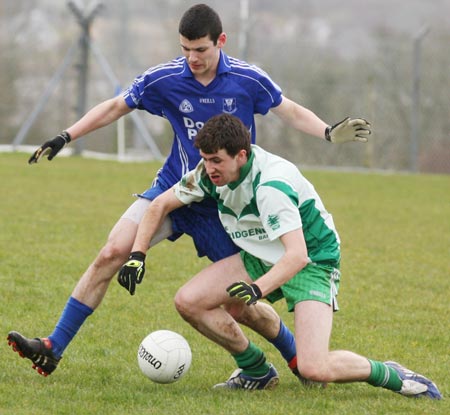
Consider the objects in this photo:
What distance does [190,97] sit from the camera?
19.5ft

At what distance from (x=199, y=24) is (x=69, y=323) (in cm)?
180

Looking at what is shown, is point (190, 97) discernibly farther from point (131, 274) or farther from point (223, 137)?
point (131, 274)

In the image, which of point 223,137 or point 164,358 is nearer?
point 223,137

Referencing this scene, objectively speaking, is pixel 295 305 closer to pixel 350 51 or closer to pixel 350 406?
pixel 350 406

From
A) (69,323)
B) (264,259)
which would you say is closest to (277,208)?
(264,259)

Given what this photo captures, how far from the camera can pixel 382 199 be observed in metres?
14.9

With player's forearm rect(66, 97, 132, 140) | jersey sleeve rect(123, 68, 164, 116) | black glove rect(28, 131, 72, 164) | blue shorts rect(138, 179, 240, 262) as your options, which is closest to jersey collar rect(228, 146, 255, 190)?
blue shorts rect(138, 179, 240, 262)

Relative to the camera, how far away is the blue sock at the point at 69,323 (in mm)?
5719

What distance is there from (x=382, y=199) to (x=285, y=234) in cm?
998

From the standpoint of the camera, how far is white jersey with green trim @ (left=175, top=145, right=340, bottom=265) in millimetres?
5152

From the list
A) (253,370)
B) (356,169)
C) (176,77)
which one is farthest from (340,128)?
(356,169)

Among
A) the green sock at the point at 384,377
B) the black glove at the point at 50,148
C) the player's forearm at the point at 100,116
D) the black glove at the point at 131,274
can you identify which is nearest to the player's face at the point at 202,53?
the player's forearm at the point at 100,116

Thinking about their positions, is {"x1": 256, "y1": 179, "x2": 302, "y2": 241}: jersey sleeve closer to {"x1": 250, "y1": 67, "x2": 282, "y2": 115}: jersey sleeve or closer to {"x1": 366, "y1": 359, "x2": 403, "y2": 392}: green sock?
{"x1": 366, "y1": 359, "x2": 403, "y2": 392}: green sock

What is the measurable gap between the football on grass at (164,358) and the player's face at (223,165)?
92cm
